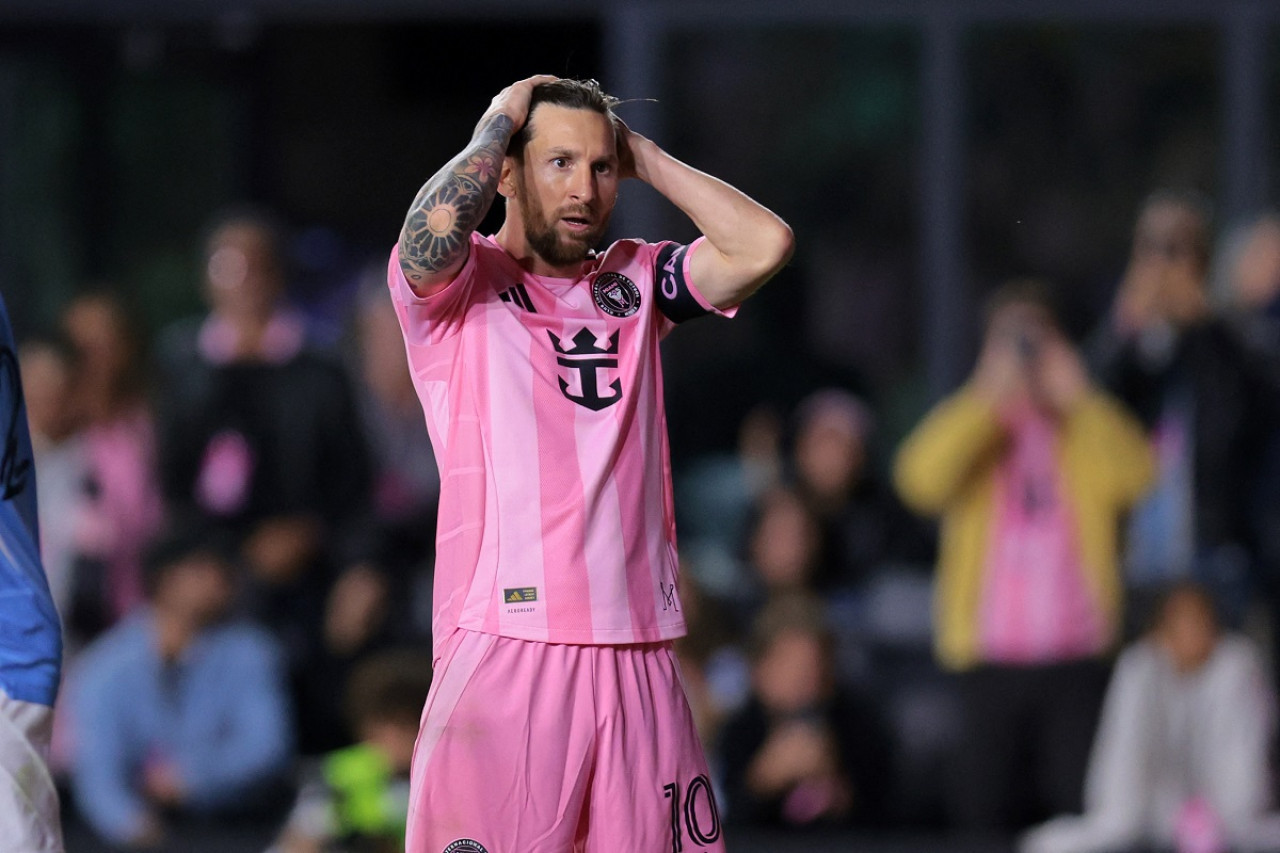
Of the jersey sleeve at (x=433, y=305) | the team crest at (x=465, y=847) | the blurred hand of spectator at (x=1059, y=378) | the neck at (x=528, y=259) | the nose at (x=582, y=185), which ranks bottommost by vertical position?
the team crest at (x=465, y=847)

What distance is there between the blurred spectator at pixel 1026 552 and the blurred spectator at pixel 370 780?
6.51ft

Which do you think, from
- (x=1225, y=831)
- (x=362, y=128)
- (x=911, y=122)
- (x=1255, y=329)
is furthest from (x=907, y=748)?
(x=362, y=128)

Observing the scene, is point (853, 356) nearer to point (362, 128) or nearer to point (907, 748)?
point (907, 748)

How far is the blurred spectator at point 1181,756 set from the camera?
257 inches

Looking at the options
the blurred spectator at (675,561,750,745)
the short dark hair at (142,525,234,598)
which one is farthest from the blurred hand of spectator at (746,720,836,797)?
the short dark hair at (142,525,234,598)

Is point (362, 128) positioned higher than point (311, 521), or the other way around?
point (362, 128)

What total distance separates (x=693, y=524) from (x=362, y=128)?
87.7 inches

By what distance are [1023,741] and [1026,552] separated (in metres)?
0.68

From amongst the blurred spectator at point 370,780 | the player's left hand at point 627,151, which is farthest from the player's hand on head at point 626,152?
the blurred spectator at point 370,780

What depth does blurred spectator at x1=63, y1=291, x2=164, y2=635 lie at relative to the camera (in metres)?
7.18

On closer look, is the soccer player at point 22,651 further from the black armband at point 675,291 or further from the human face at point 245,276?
the human face at point 245,276

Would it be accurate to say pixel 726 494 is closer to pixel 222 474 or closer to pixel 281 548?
pixel 281 548

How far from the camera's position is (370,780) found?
5867mm

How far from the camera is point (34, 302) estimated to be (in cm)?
785
